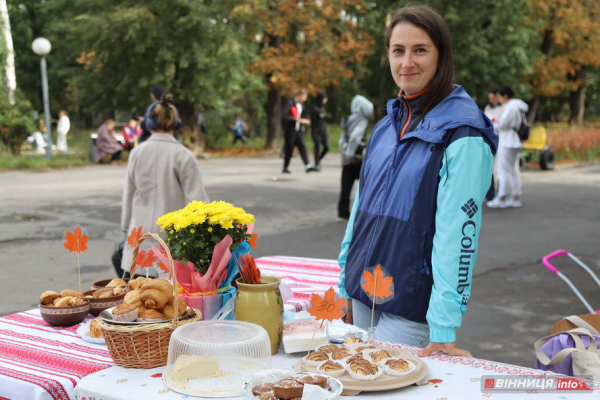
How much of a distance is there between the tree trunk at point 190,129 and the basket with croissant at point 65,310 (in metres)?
23.2

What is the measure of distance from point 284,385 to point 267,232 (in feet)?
26.8

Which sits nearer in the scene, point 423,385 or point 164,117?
point 423,385

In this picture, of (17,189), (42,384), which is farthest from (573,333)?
(17,189)

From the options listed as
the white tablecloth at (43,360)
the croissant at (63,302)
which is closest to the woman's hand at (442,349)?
the white tablecloth at (43,360)

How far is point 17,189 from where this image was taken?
15.3 m

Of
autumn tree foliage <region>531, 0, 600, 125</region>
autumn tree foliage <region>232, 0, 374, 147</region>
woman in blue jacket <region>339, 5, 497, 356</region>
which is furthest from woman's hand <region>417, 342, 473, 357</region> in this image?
autumn tree foliage <region>531, 0, 600, 125</region>

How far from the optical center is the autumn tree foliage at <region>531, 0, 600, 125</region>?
111 ft

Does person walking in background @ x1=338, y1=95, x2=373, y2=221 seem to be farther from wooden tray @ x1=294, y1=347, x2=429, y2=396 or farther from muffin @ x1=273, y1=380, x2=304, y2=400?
muffin @ x1=273, y1=380, x2=304, y2=400

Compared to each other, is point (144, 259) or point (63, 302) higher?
point (144, 259)

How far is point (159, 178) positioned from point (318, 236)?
16.2 feet

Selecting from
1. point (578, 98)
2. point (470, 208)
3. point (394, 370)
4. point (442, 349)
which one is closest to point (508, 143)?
point (470, 208)

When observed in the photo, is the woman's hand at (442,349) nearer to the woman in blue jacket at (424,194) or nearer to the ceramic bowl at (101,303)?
the woman in blue jacket at (424,194)

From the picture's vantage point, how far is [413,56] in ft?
8.33

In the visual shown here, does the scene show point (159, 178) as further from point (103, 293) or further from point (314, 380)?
point (314, 380)
